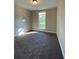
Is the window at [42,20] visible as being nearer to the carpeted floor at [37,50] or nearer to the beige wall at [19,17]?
the beige wall at [19,17]

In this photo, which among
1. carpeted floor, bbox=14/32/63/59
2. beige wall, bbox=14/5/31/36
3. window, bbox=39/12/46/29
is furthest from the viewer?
window, bbox=39/12/46/29

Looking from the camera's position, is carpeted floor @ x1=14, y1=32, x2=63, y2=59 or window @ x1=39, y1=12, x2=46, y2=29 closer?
carpeted floor @ x1=14, y1=32, x2=63, y2=59

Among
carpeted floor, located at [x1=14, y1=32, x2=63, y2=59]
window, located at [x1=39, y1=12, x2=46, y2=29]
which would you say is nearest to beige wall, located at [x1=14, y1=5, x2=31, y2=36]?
window, located at [x1=39, y1=12, x2=46, y2=29]

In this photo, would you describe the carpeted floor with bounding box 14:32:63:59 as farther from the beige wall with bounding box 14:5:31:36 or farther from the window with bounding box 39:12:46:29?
the window with bounding box 39:12:46:29

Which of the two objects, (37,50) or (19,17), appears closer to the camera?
(37,50)

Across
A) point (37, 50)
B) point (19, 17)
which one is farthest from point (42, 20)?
point (37, 50)

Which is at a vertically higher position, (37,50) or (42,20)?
(42,20)

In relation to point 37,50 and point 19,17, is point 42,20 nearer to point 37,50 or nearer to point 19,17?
point 19,17

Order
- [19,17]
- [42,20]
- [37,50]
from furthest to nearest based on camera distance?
[42,20]
[19,17]
[37,50]

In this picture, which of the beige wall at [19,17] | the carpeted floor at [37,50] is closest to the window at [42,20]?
the beige wall at [19,17]
